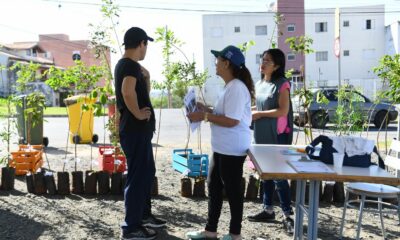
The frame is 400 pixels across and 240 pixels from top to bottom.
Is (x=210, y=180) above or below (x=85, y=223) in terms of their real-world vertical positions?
above

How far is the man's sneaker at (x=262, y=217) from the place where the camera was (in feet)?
13.7

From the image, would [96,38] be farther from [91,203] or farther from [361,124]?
[361,124]

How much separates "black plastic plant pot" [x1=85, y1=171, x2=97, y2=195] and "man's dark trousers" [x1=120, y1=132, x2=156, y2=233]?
1653 millimetres

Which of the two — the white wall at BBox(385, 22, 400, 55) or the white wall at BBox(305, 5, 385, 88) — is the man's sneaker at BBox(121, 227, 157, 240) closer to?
the white wall at BBox(385, 22, 400, 55)

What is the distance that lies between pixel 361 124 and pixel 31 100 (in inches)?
174

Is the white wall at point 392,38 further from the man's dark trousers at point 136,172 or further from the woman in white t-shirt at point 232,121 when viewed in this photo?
the man's dark trousers at point 136,172

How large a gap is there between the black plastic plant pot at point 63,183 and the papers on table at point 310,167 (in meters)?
3.29

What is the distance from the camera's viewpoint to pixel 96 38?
5219mm

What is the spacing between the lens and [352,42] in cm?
3578

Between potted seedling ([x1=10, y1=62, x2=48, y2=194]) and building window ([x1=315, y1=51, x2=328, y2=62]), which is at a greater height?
building window ([x1=315, y1=51, x2=328, y2=62])

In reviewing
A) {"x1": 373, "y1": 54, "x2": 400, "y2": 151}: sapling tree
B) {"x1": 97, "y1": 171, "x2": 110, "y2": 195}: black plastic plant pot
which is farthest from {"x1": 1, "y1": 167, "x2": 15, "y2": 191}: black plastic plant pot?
{"x1": 373, "y1": 54, "x2": 400, "y2": 151}: sapling tree

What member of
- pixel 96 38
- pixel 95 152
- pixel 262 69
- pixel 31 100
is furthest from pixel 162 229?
pixel 95 152

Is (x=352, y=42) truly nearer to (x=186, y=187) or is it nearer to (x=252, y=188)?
(x=252, y=188)

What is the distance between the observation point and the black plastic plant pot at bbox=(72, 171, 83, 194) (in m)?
5.16
